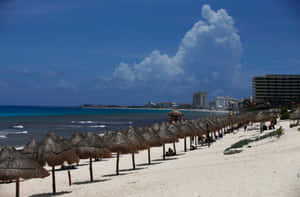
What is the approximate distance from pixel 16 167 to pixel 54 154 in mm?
2440

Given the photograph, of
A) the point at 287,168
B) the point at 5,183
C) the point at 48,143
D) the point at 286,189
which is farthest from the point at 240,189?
the point at 5,183

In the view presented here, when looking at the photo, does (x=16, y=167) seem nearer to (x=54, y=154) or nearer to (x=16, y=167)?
(x=16, y=167)

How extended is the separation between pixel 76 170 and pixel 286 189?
14.0 metres

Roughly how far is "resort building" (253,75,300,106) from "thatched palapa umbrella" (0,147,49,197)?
107 metres

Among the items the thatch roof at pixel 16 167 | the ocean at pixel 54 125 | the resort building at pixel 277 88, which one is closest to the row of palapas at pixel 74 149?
the thatch roof at pixel 16 167

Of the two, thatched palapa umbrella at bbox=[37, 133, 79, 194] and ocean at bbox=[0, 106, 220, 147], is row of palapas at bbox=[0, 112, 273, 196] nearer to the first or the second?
thatched palapa umbrella at bbox=[37, 133, 79, 194]

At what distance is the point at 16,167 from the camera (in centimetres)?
1145

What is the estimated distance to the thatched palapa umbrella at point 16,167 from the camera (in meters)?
11.3

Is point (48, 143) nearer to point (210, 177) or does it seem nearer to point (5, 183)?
point (5, 183)

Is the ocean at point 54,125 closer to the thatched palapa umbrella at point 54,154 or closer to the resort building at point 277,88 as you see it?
the thatched palapa umbrella at point 54,154

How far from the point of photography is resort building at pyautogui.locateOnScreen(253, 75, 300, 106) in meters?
112

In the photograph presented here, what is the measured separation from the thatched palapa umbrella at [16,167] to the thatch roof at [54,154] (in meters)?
1.79

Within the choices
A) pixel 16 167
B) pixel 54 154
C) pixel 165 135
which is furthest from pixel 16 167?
pixel 165 135

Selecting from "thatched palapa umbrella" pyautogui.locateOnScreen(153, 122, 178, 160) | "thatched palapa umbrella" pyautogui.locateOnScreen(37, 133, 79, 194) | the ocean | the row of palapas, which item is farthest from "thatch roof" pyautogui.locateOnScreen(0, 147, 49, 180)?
the ocean
